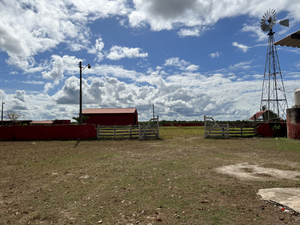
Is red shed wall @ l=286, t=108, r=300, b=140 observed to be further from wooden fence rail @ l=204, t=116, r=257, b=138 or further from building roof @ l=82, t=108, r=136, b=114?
building roof @ l=82, t=108, r=136, b=114

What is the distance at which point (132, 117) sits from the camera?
4228cm

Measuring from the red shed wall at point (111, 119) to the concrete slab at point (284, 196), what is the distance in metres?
37.2

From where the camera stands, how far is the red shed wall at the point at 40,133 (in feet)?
70.9

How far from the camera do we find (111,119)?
1660 inches

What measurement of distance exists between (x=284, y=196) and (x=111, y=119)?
38.9 metres

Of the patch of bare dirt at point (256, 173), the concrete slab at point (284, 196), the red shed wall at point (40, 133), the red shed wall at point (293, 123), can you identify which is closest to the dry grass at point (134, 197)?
the concrete slab at point (284, 196)

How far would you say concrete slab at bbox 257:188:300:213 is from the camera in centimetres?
432

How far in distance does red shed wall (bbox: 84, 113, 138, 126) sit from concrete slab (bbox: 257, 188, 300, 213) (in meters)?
37.2

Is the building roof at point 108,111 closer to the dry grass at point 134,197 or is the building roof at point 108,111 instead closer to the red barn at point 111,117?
the red barn at point 111,117

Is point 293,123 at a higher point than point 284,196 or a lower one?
higher

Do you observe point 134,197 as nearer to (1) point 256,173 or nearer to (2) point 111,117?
(1) point 256,173

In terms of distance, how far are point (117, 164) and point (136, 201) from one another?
4.43 meters

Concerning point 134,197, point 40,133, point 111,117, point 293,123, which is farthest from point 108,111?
point 134,197

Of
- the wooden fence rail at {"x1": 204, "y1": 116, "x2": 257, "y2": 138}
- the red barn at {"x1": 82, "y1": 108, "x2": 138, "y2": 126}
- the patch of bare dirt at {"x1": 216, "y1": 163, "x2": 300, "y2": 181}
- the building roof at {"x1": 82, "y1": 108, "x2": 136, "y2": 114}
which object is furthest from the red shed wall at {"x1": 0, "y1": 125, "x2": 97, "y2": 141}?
the building roof at {"x1": 82, "y1": 108, "x2": 136, "y2": 114}
